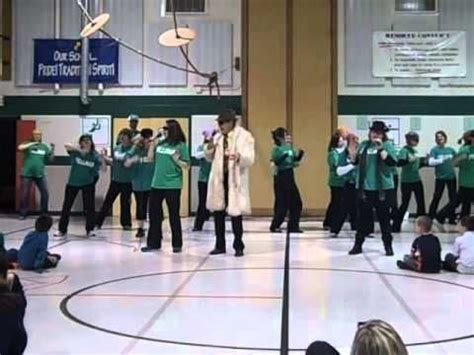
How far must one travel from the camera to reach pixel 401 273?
25.2ft

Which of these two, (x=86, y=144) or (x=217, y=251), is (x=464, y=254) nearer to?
(x=217, y=251)

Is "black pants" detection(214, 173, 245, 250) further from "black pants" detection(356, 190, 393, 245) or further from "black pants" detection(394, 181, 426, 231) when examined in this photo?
"black pants" detection(394, 181, 426, 231)

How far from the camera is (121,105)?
1664cm

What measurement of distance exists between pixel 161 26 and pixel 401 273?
10.5m

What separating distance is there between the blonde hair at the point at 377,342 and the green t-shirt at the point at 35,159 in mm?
13185

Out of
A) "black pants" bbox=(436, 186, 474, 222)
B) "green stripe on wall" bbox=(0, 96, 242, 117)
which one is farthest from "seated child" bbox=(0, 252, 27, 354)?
"green stripe on wall" bbox=(0, 96, 242, 117)

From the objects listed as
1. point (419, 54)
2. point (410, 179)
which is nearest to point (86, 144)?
point (410, 179)

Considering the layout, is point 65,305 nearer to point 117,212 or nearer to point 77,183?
point 77,183

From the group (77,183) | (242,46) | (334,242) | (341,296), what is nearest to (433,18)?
(242,46)

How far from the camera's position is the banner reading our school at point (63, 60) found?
16703 millimetres

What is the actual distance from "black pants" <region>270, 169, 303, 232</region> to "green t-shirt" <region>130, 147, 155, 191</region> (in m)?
1.98

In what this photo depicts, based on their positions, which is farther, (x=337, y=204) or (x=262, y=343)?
(x=337, y=204)

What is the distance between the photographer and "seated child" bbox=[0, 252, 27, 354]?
12.0 ft

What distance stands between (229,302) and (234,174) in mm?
3008
